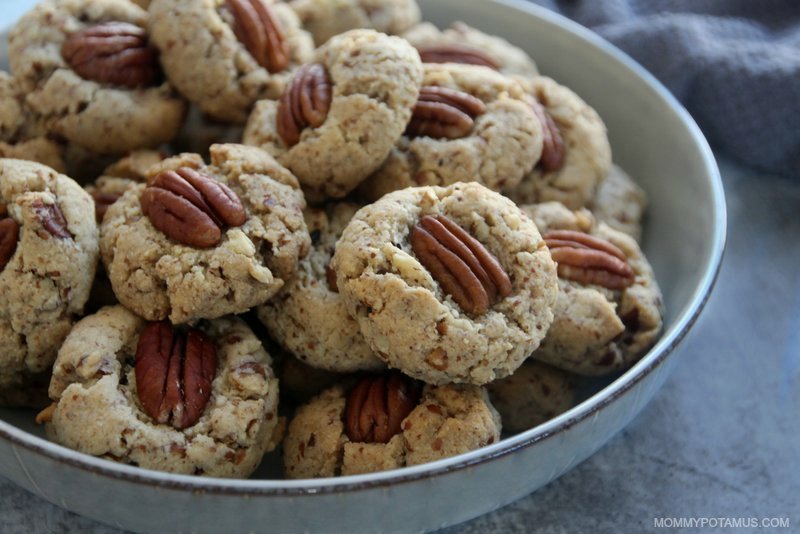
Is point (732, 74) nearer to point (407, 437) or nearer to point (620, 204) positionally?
point (620, 204)

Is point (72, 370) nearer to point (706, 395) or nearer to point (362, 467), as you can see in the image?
point (362, 467)

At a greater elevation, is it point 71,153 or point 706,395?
point 71,153

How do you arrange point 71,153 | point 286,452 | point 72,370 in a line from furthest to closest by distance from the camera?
point 71,153, point 286,452, point 72,370

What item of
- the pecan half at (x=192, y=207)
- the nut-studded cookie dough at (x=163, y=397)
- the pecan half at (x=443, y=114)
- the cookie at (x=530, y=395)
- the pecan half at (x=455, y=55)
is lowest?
the cookie at (x=530, y=395)

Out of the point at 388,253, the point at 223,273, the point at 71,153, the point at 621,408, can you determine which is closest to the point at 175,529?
the point at 223,273

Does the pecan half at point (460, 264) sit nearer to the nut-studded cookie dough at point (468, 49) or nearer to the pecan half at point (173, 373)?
the pecan half at point (173, 373)

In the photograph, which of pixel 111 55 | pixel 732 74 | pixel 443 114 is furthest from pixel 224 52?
pixel 732 74

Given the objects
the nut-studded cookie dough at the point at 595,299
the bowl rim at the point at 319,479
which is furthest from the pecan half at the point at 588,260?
the bowl rim at the point at 319,479
